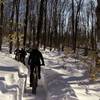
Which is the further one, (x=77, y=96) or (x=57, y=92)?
(x=57, y=92)

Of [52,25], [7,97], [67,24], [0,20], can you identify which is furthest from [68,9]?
[7,97]

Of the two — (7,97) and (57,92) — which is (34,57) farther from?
(7,97)

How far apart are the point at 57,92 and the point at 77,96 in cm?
133

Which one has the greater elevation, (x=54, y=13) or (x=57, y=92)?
(x=54, y=13)

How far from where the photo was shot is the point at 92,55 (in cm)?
980

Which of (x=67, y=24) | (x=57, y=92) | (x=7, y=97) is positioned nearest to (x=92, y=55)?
(x=57, y=92)

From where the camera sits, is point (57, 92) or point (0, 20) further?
point (0, 20)

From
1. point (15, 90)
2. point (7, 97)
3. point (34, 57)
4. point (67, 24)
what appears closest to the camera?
point (7, 97)

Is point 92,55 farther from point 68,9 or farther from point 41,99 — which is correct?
point 68,9

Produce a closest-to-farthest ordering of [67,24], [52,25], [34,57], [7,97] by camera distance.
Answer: [7,97]
[34,57]
[52,25]
[67,24]

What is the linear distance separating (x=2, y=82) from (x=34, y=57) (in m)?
3.16

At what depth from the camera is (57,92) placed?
11.1 meters

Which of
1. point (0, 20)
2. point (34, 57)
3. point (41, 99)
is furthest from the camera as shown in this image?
point (0, 20)

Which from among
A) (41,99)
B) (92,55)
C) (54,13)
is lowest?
(41,99)
